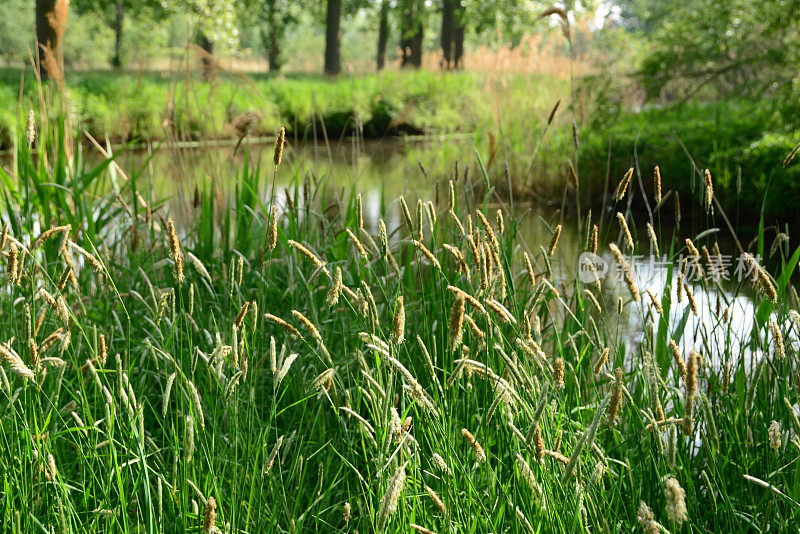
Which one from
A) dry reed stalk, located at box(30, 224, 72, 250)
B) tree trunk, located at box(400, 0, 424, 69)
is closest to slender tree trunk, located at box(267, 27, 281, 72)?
tree trunk, located at box(400, 0, 424, 69)

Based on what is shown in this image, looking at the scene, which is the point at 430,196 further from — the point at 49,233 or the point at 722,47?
the point at 49,233

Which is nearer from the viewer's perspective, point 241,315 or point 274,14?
point 241,315

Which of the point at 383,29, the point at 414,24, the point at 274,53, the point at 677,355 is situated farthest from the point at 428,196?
the point at 274,53

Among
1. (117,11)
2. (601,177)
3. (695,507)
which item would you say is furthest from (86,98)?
(117,11)

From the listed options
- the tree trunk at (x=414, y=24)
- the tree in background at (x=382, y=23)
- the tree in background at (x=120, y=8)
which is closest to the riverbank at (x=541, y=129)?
the tree trunk at (x=414, y=24)

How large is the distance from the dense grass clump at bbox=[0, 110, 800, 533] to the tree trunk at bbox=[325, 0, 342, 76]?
17.6 m

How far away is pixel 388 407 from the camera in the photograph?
1242mm

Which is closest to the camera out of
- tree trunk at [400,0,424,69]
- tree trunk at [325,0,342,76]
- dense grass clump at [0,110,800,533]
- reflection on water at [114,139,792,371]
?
dense grass clump at [0,110,800,533]

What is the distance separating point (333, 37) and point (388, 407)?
65.4ft

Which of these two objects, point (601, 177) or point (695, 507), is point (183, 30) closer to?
point (601, 177)

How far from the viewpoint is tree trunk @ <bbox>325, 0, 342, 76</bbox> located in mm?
20000

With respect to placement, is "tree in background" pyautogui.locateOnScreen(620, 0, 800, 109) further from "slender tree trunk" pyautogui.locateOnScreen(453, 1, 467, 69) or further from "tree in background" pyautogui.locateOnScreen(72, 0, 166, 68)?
"tree in background" pyautogui.locateOnScreen(72, 0, 166, 68)

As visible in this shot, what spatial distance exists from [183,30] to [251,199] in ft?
178

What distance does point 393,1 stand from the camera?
74.9 ft
